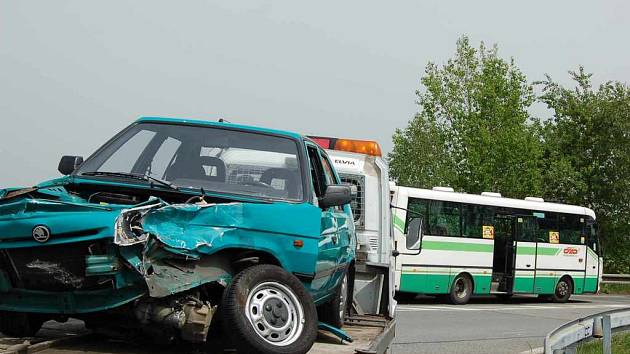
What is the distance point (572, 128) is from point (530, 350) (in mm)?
33281

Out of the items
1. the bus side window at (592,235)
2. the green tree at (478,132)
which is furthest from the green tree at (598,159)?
the bus side window at (592,235)

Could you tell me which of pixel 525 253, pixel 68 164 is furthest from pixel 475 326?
pixel 68 164

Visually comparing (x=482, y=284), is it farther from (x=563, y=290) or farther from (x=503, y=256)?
(x=563, y=290)

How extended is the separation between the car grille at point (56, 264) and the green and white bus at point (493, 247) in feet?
56.7

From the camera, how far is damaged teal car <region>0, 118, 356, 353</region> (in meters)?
4.77

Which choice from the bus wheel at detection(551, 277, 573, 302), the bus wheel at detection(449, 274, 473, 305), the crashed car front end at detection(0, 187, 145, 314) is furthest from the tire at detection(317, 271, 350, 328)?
the bus wheel at detection(551, 277, 573, 302)

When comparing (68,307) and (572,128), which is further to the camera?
(572,128)

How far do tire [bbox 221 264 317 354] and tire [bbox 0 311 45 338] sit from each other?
127 centimetres

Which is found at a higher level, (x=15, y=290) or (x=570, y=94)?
(x=570, y=94)

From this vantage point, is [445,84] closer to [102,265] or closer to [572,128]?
[572,128]

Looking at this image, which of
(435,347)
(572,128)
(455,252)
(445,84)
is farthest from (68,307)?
(572,128)

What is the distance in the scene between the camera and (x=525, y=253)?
26.5m

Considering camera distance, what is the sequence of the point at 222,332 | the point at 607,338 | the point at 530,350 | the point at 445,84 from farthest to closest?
1. the point at 445,84
2. the point at 530,350
3. the point at 607,338
4. the point at 222,332

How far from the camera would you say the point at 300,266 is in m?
5.69
